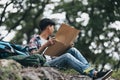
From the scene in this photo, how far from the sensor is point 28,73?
862 cm

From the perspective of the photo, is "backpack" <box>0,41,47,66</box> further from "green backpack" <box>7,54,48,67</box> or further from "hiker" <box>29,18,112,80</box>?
"hiker" <box>29,18,112,80</box>

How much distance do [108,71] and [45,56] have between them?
1208 millimetres

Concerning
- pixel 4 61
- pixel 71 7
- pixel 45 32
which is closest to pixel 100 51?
pixel 71 7

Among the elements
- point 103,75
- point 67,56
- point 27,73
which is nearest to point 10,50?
point 27,73

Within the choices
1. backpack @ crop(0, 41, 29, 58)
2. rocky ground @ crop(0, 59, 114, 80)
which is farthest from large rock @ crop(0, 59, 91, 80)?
backpack @ crop(0, 41, 29, 58)

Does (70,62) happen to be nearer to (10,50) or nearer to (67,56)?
(67,56)

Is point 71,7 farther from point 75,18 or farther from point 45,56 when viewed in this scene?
point 45,56

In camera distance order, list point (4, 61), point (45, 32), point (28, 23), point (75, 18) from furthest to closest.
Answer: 1. point (28, 23)
2. point (75, 18)
3. point (45, 32)
4. point (4, 61)

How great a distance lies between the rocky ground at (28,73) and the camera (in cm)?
817

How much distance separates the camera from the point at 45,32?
9977mm

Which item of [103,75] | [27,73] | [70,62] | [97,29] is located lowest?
[27,73]

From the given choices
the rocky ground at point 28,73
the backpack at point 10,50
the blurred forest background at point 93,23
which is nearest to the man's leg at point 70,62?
the rocky ground at point 28,73

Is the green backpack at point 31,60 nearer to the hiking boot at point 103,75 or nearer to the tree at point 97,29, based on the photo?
the hiking boot at point 103,75

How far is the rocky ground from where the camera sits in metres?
8.17
